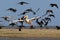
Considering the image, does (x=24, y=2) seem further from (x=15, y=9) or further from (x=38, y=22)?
(x=38, y=22)

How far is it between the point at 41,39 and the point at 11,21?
431 inches

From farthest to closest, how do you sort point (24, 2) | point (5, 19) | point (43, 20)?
point (43, 20), point (5, 19), point (24, 2)

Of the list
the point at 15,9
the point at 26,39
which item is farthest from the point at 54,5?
the point at 26,39

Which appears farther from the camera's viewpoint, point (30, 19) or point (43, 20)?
point (43, 20)

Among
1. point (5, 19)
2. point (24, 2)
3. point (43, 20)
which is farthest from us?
point (43, 20)

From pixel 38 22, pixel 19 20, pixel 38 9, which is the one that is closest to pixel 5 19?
pixel 19 20

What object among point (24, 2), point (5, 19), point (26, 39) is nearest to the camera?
point (26, 39)

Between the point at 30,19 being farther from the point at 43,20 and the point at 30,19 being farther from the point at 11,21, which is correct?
the point at 43,20

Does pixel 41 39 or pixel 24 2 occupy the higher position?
pixel 24 2

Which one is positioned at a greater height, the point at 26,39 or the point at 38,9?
the point at 38,9

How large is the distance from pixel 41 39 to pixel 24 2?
6901 mm

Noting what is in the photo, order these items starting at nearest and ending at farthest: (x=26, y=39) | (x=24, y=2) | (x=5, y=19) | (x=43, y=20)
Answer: (x=26, y=39) < (x=24, y=2) < (x=5, y=19) < (x=43, y=20)

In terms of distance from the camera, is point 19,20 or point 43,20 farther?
point 43,20

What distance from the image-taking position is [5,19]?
154 feet
